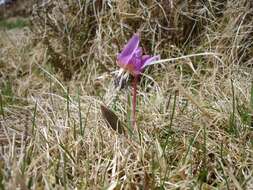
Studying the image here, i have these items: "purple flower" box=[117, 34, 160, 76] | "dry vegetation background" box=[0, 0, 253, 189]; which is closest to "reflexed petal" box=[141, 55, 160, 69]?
"purple flower" box=[117, 34, 160, 76]

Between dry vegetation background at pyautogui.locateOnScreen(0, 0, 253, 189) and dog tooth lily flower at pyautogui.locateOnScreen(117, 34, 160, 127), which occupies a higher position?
dog tooth lily flower at pyautogui.locateOnScreen(117, 34, 160, 127)

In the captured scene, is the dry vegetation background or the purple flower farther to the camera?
the purple flower

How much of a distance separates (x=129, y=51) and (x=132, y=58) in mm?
21

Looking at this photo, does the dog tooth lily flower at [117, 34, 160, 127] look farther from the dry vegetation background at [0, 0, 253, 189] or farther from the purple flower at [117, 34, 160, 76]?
the dry vegetation background at [0, 0, 253, 189]

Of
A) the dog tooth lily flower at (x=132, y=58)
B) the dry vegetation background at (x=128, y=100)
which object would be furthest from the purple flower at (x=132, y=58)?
the dry vegetation background at (x=128, y=100)

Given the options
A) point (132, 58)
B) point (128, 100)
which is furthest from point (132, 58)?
point (128, 100)

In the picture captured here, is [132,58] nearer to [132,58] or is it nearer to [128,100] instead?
[132,58]

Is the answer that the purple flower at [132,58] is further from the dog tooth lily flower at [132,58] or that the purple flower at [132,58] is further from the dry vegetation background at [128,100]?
the dry vegetation background at [128,100]

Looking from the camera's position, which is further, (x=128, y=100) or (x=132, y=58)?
(x=128, y=100)

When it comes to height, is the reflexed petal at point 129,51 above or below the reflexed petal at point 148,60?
above

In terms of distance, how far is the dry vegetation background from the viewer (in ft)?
4.20

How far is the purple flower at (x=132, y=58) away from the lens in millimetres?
1409

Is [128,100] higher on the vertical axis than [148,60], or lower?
lower

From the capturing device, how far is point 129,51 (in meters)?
1.41
